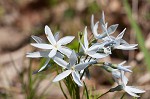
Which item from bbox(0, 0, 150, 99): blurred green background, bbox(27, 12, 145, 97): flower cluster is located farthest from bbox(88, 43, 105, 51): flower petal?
bbox(0, 0, 150, 99): blurred green background

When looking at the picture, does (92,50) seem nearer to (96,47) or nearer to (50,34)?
(96,47)

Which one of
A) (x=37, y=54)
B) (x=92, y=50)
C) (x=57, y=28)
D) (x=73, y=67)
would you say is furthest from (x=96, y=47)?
(x=57, y=28)

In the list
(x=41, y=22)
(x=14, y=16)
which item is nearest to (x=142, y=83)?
(x=41, y=22)

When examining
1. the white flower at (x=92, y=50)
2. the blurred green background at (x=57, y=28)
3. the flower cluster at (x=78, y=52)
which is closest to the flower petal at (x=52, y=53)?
the flower cluster at (x=78, y=52)

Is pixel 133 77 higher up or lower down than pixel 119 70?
lower down

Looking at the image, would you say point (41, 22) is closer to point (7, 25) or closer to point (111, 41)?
point (7, 25)

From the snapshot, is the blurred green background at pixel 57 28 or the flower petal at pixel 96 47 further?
the blurred green background at pixel 57 28

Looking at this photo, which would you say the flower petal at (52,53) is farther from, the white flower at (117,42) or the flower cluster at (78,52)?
the white flower at (117,42)

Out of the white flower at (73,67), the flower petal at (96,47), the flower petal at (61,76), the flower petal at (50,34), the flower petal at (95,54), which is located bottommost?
the flower petal at (61,76)
